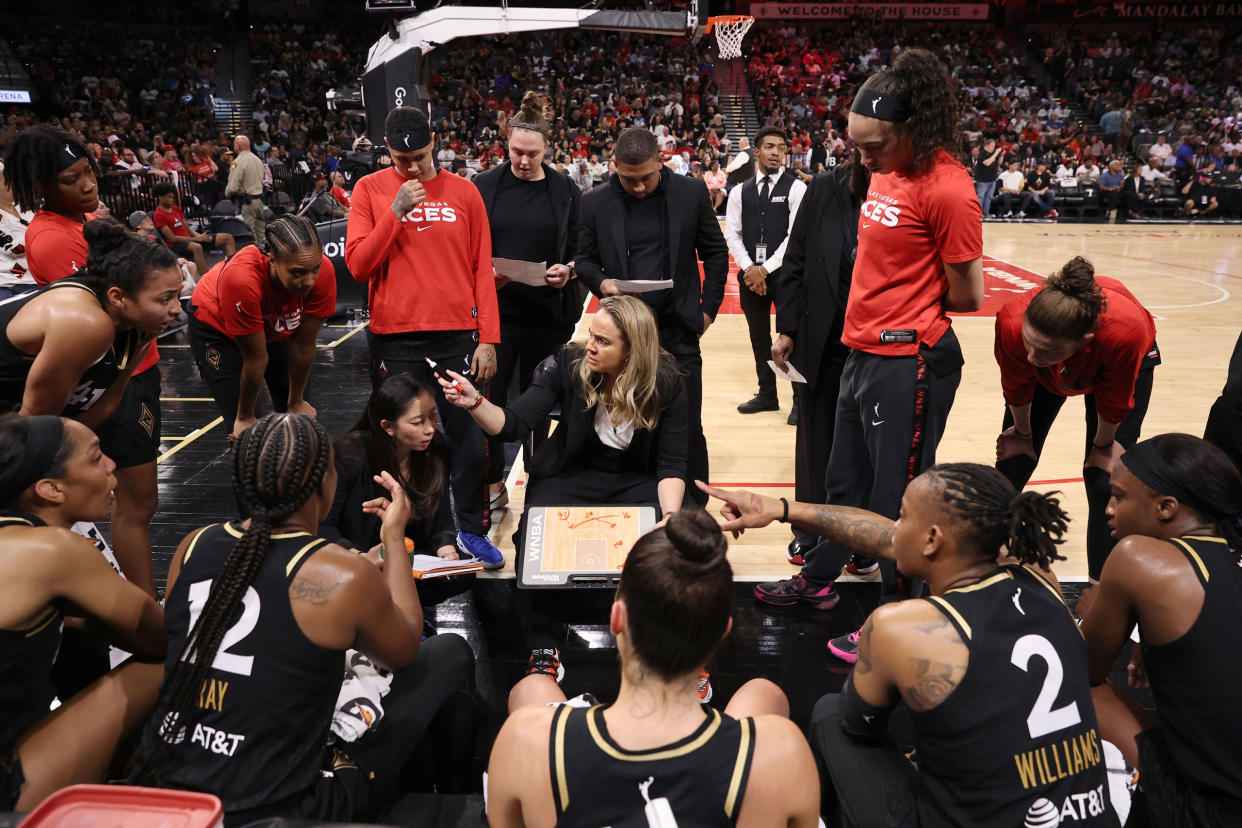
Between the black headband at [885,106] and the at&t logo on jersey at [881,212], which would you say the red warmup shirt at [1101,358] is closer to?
the at&t logo on jersey at [881,212]

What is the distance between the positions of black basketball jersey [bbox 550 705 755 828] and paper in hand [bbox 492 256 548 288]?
310cm

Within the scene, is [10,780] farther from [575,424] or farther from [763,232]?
[763,232]

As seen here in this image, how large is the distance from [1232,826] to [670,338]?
2.84 metres

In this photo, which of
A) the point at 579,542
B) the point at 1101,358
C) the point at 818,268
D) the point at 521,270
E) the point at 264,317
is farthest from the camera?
the point at 521,270

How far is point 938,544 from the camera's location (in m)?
1.97

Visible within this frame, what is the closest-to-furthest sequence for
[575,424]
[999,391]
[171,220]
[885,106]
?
[885,106] → [575,424] → [999,391] → [171,220]

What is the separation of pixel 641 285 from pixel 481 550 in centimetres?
138

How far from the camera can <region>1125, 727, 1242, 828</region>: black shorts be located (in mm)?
1943

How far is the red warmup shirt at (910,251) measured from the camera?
2916mm

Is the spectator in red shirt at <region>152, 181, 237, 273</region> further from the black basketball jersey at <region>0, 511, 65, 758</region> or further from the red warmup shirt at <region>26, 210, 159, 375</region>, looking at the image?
the black basketball jersey at <region>0, 511, 65, 758</region>

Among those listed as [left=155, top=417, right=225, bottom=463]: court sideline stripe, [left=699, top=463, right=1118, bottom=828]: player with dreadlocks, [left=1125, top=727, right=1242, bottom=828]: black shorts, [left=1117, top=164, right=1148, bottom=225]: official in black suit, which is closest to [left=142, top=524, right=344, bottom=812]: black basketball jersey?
[left=699, top=463, right=1118, bottom=828]: player with dreadlocks

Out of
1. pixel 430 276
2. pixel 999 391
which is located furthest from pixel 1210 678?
pixel 999 391

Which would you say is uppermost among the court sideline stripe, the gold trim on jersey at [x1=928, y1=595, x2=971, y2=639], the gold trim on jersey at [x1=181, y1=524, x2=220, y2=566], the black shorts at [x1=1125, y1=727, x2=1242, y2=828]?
the gold trim on jersey at [x1=181, y1=524, x2=220, y2=566]

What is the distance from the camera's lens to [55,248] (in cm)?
339
